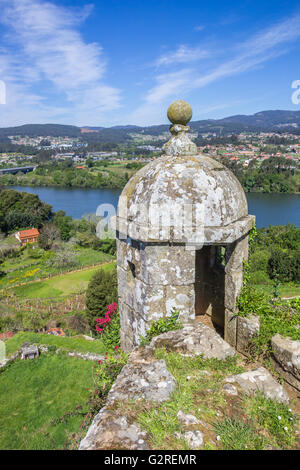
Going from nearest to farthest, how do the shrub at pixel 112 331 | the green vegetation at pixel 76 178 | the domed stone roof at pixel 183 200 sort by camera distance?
the domed stone roof at pixel 183 200 → the shrub at pixel 112 331 → the green vegetation at pixel 76 178

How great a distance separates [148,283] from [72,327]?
20.1 meters

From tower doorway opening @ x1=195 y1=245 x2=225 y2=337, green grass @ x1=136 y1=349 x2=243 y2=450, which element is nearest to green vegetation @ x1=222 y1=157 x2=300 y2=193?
tower doorway opening @ x1=195 y1=245 x2=225 y2=337

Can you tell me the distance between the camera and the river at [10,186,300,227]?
51125 mm

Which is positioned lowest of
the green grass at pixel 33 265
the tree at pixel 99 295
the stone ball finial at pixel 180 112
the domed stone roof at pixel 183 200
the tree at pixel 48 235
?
the green grass at pixel 33 265

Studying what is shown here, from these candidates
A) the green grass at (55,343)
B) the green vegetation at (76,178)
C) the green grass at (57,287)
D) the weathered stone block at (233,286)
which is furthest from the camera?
the green vegetation at (76,178)

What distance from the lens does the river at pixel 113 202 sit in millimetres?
51125

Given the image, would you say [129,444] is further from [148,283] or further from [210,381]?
[148,283]

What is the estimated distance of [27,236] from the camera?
47.5 meters

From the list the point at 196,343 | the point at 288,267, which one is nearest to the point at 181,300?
the point at 196,343

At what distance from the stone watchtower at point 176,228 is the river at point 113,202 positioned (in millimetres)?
46181

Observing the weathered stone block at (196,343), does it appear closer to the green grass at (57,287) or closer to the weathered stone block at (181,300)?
the weathered stone block at (181,300)

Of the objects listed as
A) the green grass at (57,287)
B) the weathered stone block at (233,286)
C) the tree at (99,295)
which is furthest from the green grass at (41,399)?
the green grass at (57,287)
